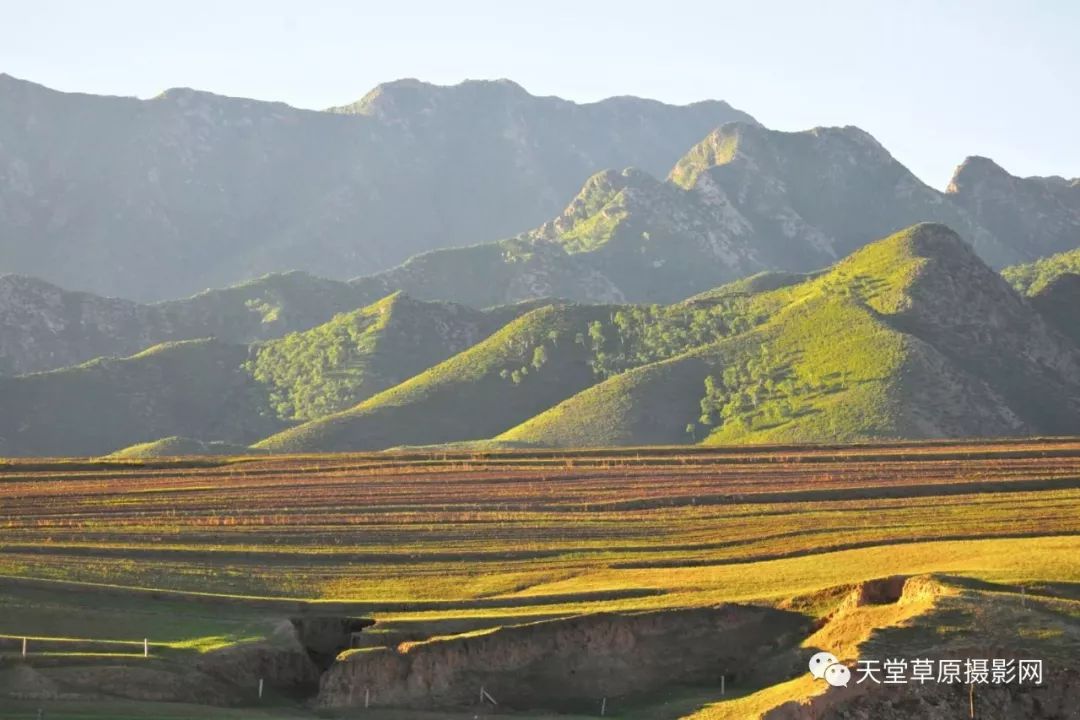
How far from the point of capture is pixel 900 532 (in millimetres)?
75500

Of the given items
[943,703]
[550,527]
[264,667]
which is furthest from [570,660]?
[550,527]

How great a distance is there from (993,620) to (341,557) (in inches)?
1424

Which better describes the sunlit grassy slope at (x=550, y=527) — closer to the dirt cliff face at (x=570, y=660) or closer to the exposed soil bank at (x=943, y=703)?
the dirt cliff face at (x=570, y=660)

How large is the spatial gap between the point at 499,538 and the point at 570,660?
78.6 ft

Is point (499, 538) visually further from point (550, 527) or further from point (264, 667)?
point (264, 667)

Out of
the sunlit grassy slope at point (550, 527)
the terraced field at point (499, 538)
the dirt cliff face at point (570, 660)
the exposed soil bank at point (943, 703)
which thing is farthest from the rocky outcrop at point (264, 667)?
the exposed soil bank at point (943, 703)

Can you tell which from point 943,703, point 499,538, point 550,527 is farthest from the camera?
point 550,527

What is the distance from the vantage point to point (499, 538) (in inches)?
Answer: 3164

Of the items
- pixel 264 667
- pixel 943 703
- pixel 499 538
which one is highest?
pixel 499 538

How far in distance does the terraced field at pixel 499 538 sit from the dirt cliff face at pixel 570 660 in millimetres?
1696

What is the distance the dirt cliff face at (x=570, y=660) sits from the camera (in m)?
55.2

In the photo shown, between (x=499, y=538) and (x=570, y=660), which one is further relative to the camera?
(x=499, y=538)

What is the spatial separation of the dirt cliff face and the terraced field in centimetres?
170

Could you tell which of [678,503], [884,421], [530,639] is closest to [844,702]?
[530,639]
